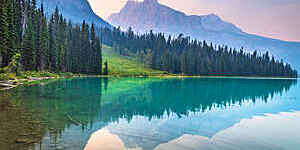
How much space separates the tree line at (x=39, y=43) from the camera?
5625 cm

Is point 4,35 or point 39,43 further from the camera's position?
point 39,43

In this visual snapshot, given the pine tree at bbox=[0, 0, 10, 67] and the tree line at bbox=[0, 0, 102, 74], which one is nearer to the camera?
the pine tree at bbox=[0, 0, 10, 67]

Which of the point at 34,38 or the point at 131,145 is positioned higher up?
the point at 34,38

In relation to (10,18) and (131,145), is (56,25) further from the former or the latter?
(131,145)

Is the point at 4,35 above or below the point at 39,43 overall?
below

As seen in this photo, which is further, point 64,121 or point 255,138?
point 64,121

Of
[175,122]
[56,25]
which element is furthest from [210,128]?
[56,25]

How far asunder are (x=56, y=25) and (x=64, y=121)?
8966 centimetres

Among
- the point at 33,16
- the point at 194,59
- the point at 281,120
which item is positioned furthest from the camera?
the point at 194,59

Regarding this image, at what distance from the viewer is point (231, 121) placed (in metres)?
20.9

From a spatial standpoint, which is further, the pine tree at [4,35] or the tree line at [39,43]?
the tree line at [39,43]

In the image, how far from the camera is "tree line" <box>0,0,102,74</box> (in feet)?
185

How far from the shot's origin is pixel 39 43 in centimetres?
7656

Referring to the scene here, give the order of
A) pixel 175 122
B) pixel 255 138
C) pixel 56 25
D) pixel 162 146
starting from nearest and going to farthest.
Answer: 1. pixel 162 146
2. pixel 255 138
3. pixel 175 122
4. pixel 56 25
